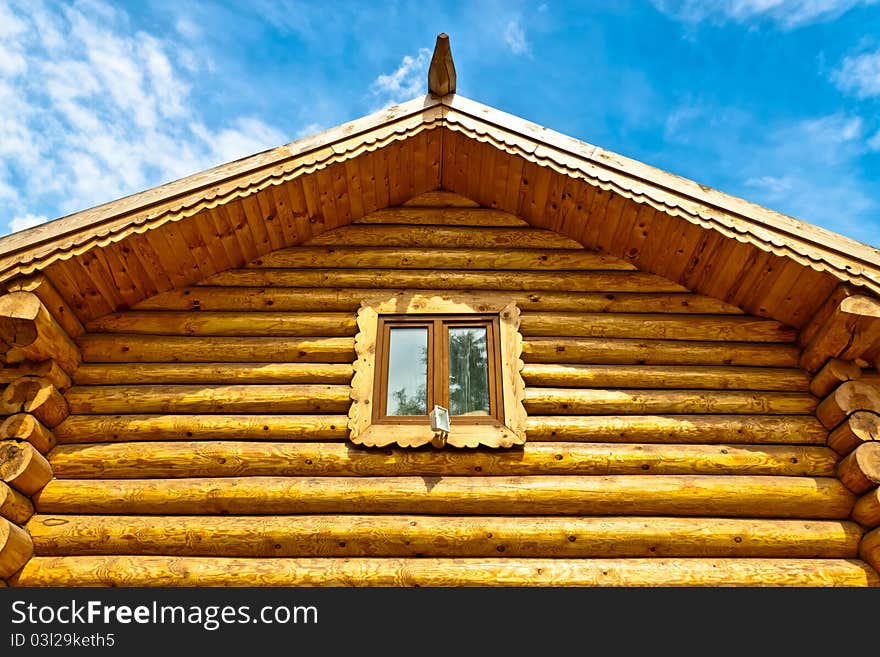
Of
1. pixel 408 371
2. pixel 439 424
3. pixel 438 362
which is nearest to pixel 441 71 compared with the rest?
pixel 438 362

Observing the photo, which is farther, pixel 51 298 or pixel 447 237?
pixel 447 237

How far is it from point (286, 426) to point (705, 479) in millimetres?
3890

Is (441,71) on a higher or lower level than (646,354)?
higher

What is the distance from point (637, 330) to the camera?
6.29 metres

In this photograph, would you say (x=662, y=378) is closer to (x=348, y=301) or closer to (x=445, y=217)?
(x=445, y=217)

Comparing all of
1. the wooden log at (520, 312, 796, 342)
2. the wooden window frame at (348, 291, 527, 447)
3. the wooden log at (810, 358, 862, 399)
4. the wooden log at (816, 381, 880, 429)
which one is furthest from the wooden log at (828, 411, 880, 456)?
the wooden window frame at (348, 291, 527, 447)

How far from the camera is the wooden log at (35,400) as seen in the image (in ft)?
17.4

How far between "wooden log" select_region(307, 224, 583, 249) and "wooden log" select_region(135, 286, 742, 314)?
2.60 feet

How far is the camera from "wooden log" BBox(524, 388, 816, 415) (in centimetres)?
571

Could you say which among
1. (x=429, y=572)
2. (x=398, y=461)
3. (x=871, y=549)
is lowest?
(x=429, y=572)

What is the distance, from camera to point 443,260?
6.88 metres

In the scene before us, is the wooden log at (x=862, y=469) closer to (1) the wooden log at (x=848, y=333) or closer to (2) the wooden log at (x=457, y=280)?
(1) the wooden log at (x=848, y=333)

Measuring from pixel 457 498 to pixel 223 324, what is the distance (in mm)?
3160

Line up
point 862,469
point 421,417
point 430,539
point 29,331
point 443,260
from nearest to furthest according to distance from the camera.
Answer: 1. point 430,539
2. point 862,469
3. point 29,331
4. point 421,417
5. point 443,260
